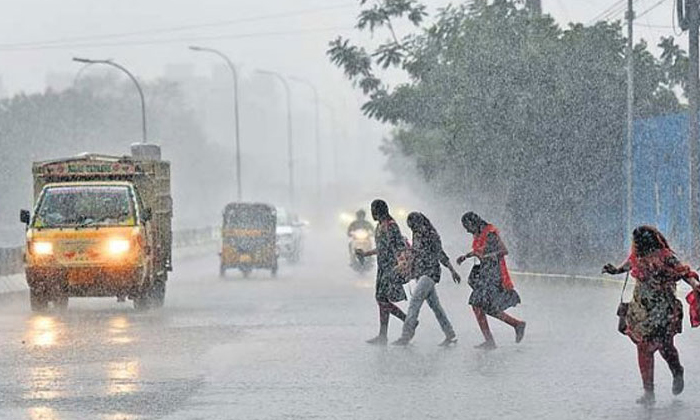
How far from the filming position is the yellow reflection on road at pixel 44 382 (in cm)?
1376

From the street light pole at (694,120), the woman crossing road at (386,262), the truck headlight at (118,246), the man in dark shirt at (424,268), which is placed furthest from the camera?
the street light pole at (694,120)

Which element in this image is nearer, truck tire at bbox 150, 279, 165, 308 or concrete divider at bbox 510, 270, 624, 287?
truck tire at bbox 150, 279, 165, 308

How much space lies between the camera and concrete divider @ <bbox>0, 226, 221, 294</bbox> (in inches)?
1225

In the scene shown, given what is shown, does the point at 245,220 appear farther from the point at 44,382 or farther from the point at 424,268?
the point at 44,382

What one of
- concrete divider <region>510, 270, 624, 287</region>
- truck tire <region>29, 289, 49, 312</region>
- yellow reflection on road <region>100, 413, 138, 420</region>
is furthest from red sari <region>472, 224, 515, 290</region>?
concrete divider <region>510, 270, 624, 287</region>

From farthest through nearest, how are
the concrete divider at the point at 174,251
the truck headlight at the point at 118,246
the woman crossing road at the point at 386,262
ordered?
the concrete divider at the point at 174,251 < the truck headlight at the point at 118,246 < the woman crossing road at the point at 386,262

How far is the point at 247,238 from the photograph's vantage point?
40031 mm

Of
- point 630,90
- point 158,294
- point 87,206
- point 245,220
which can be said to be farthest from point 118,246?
point 245,220

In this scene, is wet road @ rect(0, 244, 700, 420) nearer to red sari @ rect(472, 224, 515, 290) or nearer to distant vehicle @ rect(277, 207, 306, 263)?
red sari @ rect(472, 224, 515, 290)

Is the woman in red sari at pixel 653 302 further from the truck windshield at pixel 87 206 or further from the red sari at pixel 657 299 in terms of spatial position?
the truck windshield at pixel 87 206

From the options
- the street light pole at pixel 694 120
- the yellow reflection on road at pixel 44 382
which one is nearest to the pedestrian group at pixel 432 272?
the yellow reflection on road at pixel 44 382

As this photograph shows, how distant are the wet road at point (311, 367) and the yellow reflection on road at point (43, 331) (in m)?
0.03

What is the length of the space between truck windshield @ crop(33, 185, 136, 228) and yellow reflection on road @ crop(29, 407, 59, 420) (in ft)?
40.5

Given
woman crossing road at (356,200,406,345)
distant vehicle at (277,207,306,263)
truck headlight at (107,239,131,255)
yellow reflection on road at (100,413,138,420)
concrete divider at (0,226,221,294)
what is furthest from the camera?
distant vehicle at (277,207,306,263)
